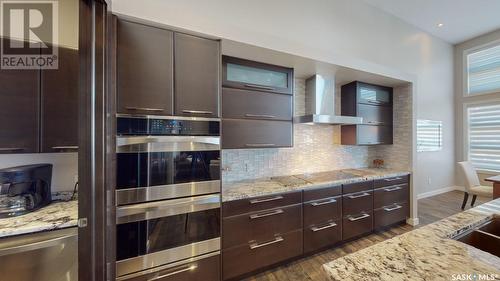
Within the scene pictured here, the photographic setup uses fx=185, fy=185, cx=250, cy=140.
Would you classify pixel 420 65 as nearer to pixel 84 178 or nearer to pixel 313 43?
pixel 313 43

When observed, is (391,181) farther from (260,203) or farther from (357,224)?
(260,203)

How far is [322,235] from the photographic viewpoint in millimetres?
2213

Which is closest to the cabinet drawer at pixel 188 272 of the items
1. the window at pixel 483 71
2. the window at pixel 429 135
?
the window at pixel 429 135

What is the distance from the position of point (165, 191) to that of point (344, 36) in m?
3.41

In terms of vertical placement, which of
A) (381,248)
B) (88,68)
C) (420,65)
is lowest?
(381,248)

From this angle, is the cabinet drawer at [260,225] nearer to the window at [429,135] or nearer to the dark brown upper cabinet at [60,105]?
the dark brown upper cabinet at [60,105]

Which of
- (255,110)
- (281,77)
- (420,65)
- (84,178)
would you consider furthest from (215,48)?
(420,65)

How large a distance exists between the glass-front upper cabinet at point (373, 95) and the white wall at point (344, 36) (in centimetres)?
35

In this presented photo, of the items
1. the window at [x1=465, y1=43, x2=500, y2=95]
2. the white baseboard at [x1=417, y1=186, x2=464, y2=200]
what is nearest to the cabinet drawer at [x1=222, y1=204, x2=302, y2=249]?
the white baseboard at [x1=417, y1=186, x2=464, y2=200]

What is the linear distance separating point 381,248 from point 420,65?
5126 millimetres

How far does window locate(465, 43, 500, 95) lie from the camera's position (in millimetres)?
4316

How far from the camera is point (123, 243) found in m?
1.41

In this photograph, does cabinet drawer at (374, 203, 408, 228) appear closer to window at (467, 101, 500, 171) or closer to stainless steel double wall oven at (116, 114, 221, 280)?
stainless steel double wall oven at (116, 114, 221, 280)

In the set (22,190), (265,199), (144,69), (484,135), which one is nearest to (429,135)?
(484,135)
